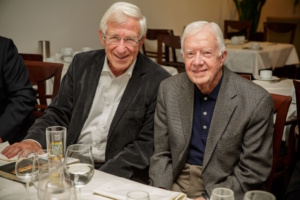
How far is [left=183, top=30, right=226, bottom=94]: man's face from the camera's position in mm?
1860

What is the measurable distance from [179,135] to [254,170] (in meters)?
0.37

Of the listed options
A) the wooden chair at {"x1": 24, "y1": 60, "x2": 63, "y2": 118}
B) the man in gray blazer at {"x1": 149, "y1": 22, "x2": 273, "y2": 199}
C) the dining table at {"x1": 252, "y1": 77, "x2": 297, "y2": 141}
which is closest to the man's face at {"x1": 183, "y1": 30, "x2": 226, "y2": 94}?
the man in gray blazer at {"x1": 149, "y1": 22, "x2": 273, "y2": 199}

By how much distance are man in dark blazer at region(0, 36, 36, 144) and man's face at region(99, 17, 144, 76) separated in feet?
2.03

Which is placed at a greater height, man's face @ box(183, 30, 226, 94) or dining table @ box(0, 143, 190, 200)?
man's face @ box(183, 30, 226, 94)

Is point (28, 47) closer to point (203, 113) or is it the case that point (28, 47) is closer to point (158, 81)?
point (158, 81)

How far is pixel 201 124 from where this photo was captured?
1928 mm

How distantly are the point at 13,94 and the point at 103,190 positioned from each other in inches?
51.1

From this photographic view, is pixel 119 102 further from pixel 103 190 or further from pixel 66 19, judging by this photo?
pixel 66 19

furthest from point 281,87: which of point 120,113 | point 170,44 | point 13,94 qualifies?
point 13,94

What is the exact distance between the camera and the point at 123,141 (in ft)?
6.93

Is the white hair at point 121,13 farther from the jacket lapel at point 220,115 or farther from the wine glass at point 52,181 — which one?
the wine glass at point 52,181

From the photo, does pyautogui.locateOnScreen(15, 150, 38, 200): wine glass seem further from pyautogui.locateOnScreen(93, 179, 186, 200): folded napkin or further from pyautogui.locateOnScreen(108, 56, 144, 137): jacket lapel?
pyautogui.locateOnScreen(108, 56, 144, 137): jacket lapel

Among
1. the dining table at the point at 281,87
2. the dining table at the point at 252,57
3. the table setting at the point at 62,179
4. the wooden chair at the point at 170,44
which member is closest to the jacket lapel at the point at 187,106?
the table setting at the point at 62,179

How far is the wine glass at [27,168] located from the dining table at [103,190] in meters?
0.08
